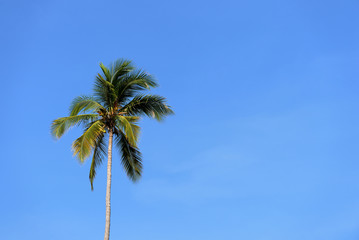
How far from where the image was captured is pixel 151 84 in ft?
83.3

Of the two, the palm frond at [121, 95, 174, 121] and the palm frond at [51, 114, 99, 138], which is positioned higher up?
the palm frond at [121, 95, 174, 121]

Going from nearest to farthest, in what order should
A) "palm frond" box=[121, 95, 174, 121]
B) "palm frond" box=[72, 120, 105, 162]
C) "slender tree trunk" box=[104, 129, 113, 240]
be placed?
"slender tree trunk" box=[104, 129, 113, 240], "palm frond" box=[72, 120, 105, 162], "palm frond" box=[121, 95, 174, 121]

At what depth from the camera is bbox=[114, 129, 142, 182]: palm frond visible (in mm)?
25000

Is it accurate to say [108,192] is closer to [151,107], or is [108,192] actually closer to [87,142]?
[87,142]

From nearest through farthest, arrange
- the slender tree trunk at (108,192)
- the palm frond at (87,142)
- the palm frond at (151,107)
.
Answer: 1. the slender tree trunk at (108,192)
2. the palm frond at (87,142)
3. the palm frond at (151,107)

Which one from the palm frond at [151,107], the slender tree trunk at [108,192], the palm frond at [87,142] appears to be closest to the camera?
the slender tree trunk at [108,192]

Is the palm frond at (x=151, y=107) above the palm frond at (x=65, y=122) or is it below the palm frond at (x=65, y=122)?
above

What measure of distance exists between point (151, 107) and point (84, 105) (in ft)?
11.0

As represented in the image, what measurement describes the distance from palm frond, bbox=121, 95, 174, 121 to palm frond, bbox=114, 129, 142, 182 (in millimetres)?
1530

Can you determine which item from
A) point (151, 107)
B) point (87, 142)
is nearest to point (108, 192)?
point (87, 142)

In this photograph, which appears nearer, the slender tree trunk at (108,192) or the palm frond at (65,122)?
the slender tree trunk at (108,192)

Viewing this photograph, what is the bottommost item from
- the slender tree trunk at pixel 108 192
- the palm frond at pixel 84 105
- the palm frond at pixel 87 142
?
the slender tree trunk at pixel 108 192

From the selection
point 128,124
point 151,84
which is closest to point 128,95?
point 151,84

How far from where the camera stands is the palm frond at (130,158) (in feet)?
82.0
